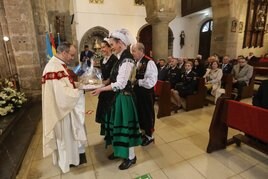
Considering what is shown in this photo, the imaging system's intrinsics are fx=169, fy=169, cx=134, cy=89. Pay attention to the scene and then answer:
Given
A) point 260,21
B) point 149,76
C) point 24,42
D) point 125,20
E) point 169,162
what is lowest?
point 169,162

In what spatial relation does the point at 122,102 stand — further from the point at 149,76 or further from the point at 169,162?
the point at 169,162

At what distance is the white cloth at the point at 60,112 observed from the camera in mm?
1631

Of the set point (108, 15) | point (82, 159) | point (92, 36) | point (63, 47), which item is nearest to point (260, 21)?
point (108, 15)

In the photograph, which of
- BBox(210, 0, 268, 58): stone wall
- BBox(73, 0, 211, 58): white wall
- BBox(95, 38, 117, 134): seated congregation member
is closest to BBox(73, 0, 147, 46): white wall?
BBox(73, 0, 211, 58): white wall

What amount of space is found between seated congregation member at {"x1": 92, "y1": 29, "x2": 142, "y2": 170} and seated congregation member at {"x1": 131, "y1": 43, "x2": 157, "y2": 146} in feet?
1.55

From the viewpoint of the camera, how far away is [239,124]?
6.45 ft

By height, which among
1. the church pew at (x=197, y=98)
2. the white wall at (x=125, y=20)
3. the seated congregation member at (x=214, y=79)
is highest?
the white wall at (x=125, y=20)

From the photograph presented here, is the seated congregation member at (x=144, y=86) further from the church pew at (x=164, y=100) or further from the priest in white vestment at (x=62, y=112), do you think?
the church pew at (x=164, y=100)

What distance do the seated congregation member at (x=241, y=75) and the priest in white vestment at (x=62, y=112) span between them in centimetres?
406

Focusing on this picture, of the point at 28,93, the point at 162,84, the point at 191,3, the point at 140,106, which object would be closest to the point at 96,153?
the point at 140,106

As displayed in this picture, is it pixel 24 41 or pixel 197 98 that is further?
pixel 197 98

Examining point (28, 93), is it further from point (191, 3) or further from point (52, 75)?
point (191, 3)

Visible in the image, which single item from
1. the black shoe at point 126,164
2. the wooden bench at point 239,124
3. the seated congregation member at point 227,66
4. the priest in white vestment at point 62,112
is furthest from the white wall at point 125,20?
the wooden bench at point 239,124

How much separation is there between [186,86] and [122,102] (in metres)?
2.32
